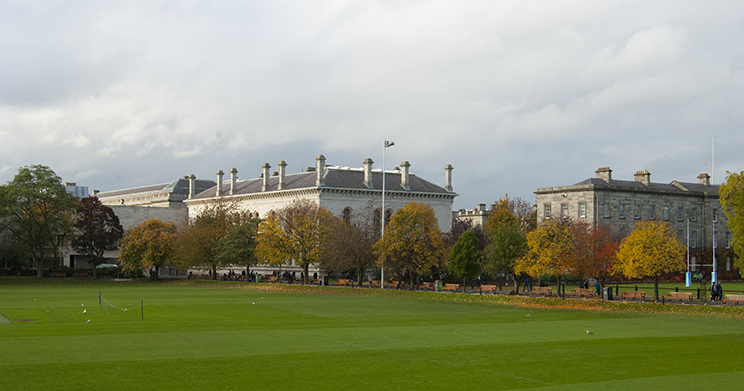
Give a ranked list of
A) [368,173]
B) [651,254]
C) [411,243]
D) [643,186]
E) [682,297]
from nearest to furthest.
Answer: [651,254], [682,297], [411,243], [643,186], [368,173]

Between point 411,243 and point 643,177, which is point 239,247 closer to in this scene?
point 411,243

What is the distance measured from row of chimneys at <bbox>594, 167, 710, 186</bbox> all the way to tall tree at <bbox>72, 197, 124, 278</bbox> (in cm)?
5964

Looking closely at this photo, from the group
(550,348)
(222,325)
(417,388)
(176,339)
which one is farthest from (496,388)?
(222,325)

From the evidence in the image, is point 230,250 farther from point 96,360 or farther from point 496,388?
point 496,388

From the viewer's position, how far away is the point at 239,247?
7331 centimetres

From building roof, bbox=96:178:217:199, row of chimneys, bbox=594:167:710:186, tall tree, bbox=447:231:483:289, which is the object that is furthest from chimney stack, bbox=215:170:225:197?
tall tree, bbox=447:231:483:289

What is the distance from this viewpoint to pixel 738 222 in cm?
4222

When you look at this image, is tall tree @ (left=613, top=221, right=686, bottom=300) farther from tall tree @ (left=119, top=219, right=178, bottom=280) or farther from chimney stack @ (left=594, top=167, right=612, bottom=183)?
tall tree @ (left=119, top=219, right=178, bottom=280)

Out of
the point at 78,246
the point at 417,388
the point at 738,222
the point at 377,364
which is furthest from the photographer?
the point at 78,246

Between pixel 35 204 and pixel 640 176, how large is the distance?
68107 mm

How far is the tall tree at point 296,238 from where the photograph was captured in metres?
67.4

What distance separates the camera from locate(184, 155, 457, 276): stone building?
85.0 metres

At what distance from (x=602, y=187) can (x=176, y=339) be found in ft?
205

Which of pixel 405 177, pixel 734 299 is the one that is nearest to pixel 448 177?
pixel 405 177
